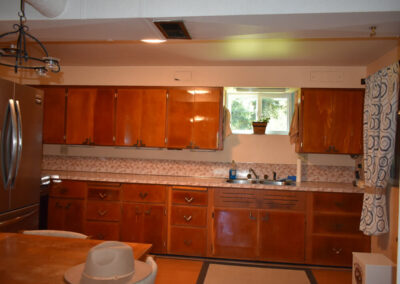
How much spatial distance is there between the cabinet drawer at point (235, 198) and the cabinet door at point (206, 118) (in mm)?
657

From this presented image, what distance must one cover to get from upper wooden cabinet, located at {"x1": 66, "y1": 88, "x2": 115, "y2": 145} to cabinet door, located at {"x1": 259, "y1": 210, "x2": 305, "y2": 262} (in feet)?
7.59

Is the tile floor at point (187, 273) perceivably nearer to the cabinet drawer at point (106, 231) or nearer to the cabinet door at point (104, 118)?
the cabinet drawer at point (106, 231)

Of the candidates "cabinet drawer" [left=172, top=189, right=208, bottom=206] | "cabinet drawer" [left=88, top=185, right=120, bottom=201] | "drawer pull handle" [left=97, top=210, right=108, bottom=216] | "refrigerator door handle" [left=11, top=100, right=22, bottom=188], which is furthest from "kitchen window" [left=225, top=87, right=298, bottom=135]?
"refrigerator door handle" [left=11, top=100, right=22, bottom=188]

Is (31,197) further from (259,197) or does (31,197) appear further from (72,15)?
(259,197)

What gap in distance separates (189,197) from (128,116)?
4.64 feet

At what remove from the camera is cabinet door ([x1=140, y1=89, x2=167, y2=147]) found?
170 inches

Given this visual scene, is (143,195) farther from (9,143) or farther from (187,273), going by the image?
(9,143)

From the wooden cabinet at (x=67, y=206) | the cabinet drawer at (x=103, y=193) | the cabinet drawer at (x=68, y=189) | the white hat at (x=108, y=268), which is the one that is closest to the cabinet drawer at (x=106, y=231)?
the wooden cabinet at (x=67, y=206)

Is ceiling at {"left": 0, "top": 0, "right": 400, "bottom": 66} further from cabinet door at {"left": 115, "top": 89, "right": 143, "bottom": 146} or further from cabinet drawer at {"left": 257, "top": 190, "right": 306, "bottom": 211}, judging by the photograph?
cabinet drawer at {"left": 257, "top": 190, "right": 306, "bottom": 211}

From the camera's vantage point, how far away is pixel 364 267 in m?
2.76

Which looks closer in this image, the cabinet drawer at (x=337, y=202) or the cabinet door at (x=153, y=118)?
the cabinet drawer at (x=337, y=202)

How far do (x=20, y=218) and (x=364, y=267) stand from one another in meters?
3.10

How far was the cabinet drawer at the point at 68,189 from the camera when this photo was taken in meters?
4.06

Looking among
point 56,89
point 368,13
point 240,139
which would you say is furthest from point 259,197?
point 56,89
